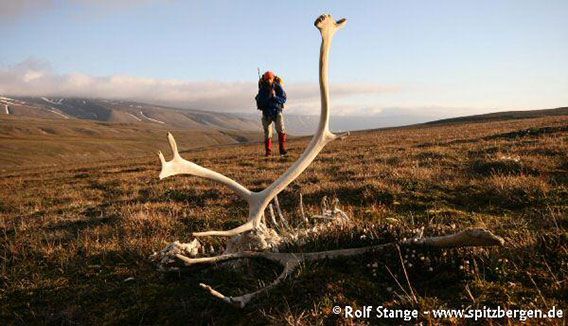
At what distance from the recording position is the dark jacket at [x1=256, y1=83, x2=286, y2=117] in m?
17.4

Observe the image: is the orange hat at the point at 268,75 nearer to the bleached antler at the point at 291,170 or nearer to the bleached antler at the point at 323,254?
the bleached antler at the point at 291,170

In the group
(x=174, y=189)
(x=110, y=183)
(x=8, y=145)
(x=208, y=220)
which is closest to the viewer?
(x=208, y=220)

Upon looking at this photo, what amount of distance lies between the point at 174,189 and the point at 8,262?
5395 millimetres

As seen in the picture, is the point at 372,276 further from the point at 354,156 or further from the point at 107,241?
the point at 354,156

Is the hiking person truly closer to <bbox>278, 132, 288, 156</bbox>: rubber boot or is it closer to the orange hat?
the orange hat

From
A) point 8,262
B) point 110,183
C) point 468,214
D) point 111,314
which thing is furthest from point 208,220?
point 110,183

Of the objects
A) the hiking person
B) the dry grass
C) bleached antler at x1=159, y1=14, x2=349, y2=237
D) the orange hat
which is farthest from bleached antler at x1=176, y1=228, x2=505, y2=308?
A: the orange hat

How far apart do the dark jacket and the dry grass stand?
22.5ft

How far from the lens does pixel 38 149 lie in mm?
118875

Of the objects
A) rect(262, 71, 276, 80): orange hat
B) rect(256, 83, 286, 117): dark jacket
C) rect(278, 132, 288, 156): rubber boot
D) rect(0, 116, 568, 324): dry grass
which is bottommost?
rect(0, 116, 568, 324): dry grass

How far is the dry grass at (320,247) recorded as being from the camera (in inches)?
125

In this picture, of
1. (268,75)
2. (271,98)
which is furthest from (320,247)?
(268,75)

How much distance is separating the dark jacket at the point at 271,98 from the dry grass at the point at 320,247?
6850mm

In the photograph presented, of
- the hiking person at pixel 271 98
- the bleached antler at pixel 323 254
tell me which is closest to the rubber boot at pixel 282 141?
the hiking person at pixel 271 98
